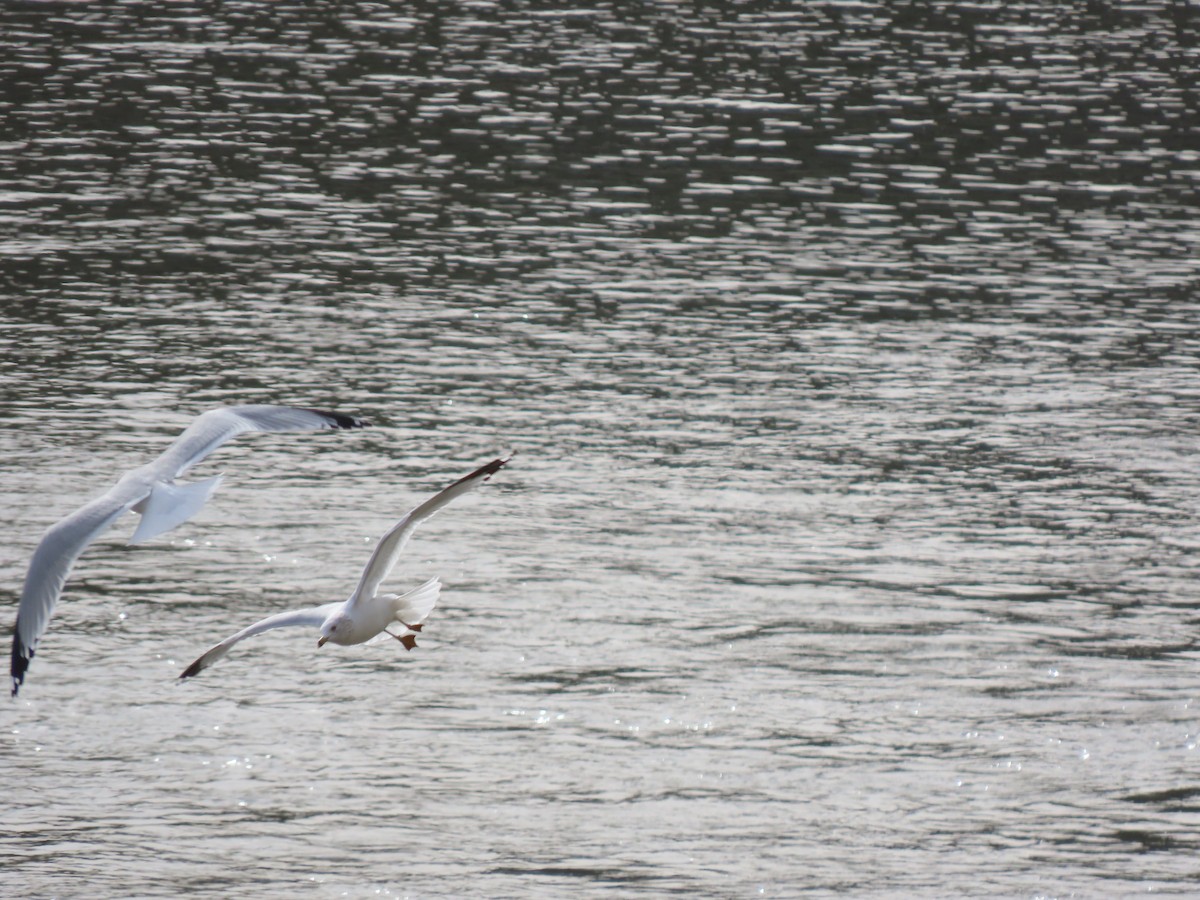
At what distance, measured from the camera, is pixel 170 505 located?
13359mm

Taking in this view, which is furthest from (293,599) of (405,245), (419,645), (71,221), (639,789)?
(71,221)

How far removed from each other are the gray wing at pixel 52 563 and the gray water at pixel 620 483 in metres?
3.78

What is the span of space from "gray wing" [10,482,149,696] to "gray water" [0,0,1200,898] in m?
3.78

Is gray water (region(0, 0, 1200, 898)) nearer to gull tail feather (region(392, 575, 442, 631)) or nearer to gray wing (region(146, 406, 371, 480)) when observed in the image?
gull tail feather (region(392, 575, 442, 631))

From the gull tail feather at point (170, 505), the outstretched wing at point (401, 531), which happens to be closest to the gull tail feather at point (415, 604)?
the outstretched wing at point (401, 531)

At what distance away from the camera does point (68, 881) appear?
16266mm

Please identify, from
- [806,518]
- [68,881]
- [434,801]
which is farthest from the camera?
[806,518]

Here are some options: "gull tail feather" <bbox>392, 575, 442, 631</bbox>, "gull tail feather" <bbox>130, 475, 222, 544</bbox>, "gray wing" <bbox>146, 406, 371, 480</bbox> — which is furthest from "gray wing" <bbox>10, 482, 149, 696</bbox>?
"gull tail feather" <bbox>392, 575, 442, 631</bbox>

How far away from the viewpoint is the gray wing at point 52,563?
13234 mm

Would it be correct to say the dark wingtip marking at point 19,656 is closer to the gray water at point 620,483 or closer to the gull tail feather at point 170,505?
the gull tail feather at point 170,505

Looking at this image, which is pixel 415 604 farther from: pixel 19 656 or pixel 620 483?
pixel 620 483

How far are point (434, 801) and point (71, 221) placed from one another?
23.3 meters

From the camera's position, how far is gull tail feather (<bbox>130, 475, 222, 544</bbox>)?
12.8 meters

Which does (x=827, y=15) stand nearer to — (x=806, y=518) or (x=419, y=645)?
(x=806, y=518)
